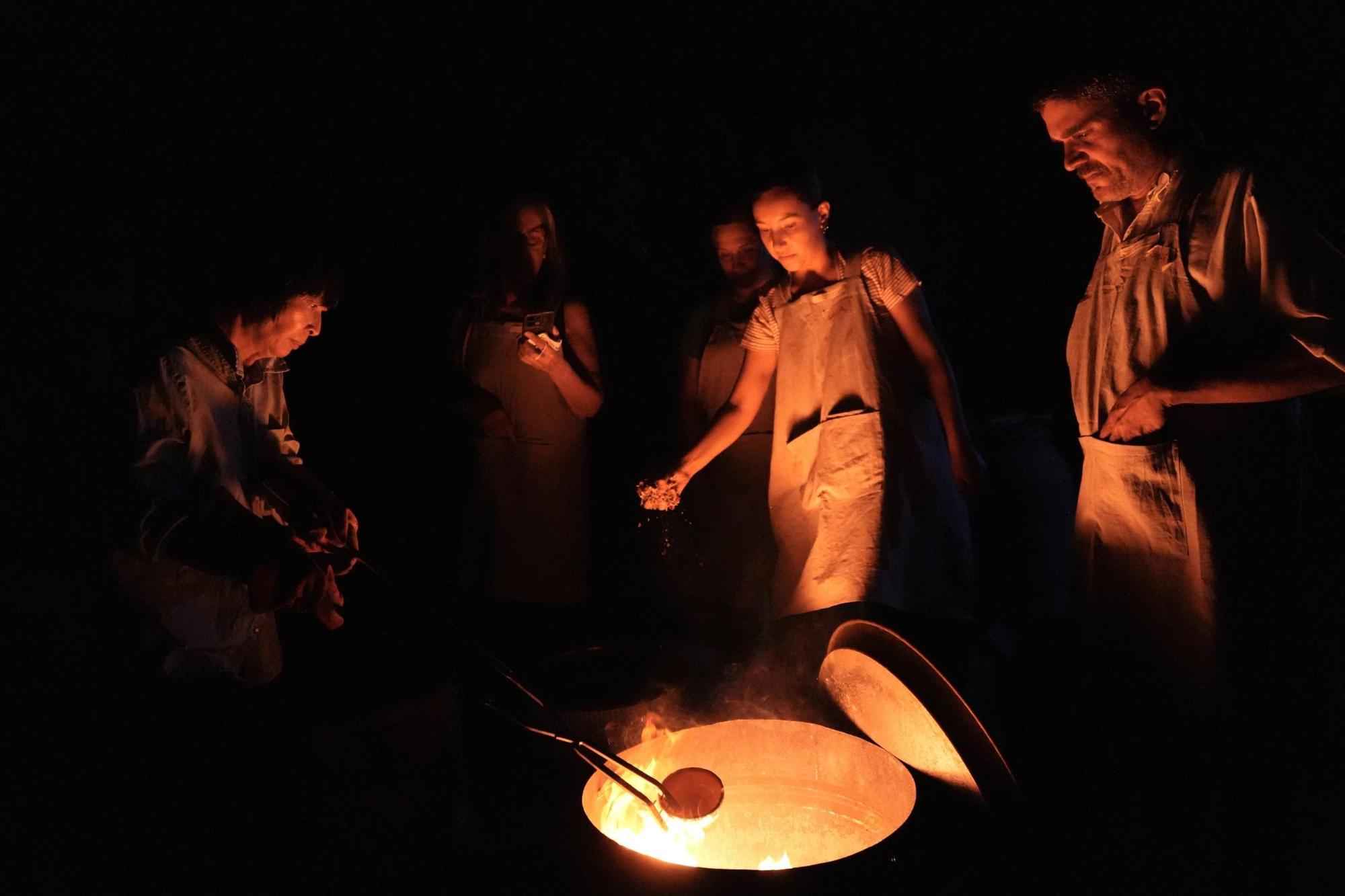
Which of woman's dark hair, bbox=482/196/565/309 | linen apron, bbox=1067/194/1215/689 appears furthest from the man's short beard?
woman's dark hair, bbox=482/196/565/309

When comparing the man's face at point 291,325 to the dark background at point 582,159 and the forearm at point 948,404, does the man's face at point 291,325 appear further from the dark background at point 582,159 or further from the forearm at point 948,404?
the forearm at point 948,404

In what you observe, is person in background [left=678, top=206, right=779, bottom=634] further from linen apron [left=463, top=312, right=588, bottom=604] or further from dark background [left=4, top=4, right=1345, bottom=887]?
linen apron [left=463, top=312, right=588, bottom=604]

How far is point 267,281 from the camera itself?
2.97m

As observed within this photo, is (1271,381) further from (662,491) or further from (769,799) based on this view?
(662,491)

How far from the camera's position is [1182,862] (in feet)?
8.63

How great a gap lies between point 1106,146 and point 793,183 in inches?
46.8

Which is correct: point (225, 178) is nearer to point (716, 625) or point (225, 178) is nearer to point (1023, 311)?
point (716, 625)

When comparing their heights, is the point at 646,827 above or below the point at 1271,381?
below

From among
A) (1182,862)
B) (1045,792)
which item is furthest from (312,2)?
(1182,862)

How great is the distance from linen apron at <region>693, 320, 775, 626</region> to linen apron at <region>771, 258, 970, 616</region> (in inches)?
30.4

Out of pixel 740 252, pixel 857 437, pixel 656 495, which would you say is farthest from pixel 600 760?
pixel 740 252

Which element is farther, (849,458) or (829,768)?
(849,458)

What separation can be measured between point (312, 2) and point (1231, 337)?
5251 millimetres

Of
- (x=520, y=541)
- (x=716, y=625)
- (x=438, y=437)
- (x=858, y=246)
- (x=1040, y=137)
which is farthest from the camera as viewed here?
(x=1040, y=137)
